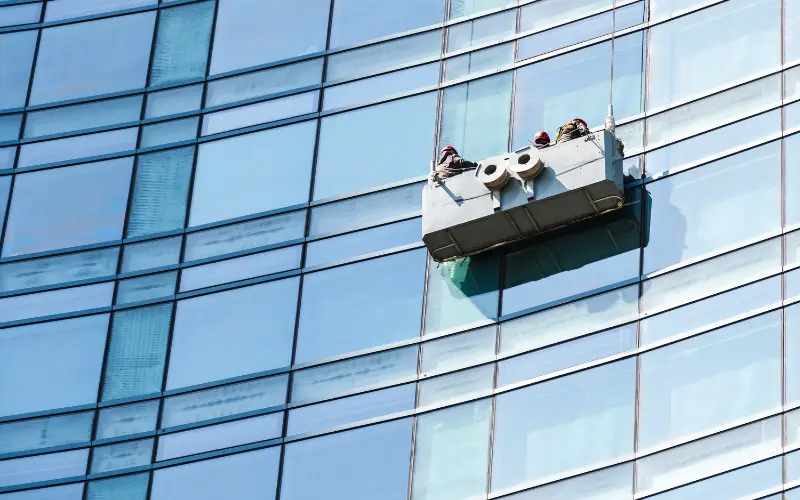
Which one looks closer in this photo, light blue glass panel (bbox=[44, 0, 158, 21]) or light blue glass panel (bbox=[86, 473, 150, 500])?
light blue glass panel (bbox=[86, 473, 150, 500])

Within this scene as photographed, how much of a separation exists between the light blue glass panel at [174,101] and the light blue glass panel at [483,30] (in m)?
5.46

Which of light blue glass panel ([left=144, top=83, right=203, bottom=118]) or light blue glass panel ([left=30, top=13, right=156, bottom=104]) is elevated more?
light blue glass panel ([left=30, top=13, right=156, bottom=104])

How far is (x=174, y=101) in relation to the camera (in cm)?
4444

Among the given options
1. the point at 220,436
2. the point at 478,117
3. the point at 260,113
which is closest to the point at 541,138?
the point at 478,117

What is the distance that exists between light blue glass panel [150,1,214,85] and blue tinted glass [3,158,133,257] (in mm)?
2218

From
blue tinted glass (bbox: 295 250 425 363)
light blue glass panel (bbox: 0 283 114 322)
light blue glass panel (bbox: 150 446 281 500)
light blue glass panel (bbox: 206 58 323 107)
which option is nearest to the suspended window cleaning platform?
blue tinted glass (bbox: 295 250 425 363)

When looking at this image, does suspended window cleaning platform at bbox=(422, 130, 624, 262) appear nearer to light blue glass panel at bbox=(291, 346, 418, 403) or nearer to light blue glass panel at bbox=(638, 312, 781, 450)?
light blue glass panel at bbox=(291, 346, 418, 403)

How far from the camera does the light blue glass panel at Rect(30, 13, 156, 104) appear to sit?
45.3 m

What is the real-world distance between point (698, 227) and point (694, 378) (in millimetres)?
2935

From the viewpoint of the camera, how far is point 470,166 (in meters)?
39.1

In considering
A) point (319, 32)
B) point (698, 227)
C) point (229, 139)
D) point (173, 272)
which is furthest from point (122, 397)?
point (698, 227)

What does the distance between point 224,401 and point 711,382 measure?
30.4 ft

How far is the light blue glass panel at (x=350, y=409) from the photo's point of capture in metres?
38.7

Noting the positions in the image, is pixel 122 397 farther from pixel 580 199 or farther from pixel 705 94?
pixel 705 94
